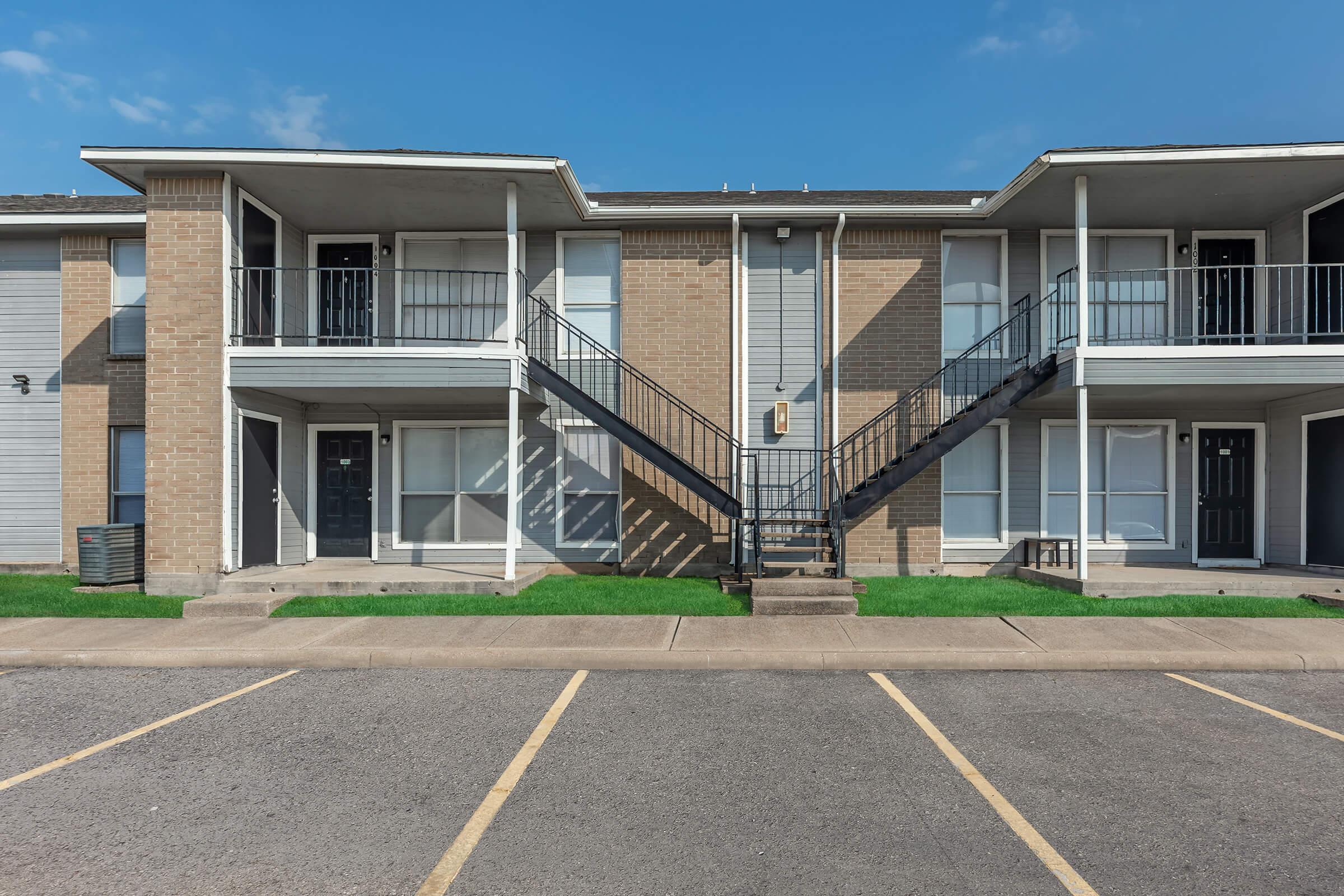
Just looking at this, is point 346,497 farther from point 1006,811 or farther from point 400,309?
point 1006,811

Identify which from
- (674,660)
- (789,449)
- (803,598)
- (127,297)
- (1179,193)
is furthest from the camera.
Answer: (127,297)

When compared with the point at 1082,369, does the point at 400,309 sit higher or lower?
higher

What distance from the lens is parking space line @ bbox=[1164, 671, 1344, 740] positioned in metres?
5.02

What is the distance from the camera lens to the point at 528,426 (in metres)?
11.7

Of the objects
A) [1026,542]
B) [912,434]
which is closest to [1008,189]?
[912,434]

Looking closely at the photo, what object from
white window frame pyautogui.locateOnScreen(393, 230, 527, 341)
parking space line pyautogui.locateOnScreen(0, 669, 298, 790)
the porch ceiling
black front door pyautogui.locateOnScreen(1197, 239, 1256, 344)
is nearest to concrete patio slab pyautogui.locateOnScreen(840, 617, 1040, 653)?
parking space line pyautogui.locateOnScreen(0, 669, 298, 790)

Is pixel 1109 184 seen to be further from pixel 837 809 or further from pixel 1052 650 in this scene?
pixel 837 809

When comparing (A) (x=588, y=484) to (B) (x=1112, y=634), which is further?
(A) (x=588, y=484)

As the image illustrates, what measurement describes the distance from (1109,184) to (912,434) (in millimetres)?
4386

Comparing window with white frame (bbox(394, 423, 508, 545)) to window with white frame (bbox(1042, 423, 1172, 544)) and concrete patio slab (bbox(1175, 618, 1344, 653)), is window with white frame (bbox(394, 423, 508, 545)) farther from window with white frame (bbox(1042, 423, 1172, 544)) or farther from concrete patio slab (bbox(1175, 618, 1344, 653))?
concrete patio slab (bbox(1175, 618, 1344, 653))

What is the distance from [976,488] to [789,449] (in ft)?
11.0

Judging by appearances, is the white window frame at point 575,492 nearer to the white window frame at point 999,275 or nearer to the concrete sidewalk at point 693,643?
the concrete sidewalk at point 693,643

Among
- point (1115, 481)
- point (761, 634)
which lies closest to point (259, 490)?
point (761, 634)

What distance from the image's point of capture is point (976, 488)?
464 inches
